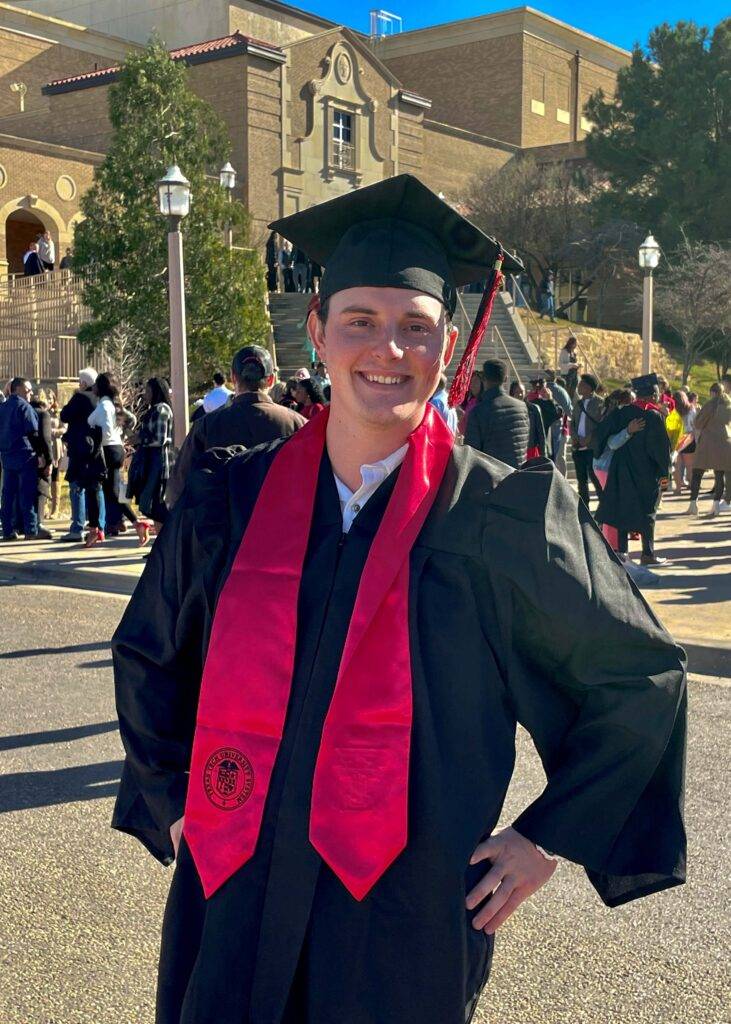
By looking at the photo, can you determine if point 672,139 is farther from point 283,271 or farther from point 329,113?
point 283,271

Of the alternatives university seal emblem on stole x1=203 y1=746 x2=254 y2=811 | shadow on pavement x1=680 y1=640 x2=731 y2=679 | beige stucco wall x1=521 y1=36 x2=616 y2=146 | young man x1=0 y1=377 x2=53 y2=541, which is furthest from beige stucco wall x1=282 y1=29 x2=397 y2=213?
university seal emblem on stole x1=203 y1=746 x2=254 y2=811

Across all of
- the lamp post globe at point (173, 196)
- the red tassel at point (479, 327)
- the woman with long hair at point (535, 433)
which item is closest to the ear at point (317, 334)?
the red tassel at point (479, 327)

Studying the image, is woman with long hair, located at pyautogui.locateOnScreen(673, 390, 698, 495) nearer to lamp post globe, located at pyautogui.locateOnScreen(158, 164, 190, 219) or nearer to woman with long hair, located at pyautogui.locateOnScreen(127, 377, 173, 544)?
lamp post globe, located at pyautogui.locateOnScreen(158, 164, 190, 219)

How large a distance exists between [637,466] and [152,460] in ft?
15.1

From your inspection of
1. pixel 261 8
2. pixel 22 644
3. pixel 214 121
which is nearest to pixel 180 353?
pixel 22 644

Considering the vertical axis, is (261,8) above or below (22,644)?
above

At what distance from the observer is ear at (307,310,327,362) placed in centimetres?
217

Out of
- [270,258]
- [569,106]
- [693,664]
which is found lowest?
[693,664]

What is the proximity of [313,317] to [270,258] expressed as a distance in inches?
1105

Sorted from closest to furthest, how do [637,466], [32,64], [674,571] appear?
[637,466] < [674,571] < [32,64]

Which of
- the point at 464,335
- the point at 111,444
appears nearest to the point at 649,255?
the point at 111,444

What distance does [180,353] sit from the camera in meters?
12.0

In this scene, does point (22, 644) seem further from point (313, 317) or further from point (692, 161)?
point (692, 161)

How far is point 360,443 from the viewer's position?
2.07m
